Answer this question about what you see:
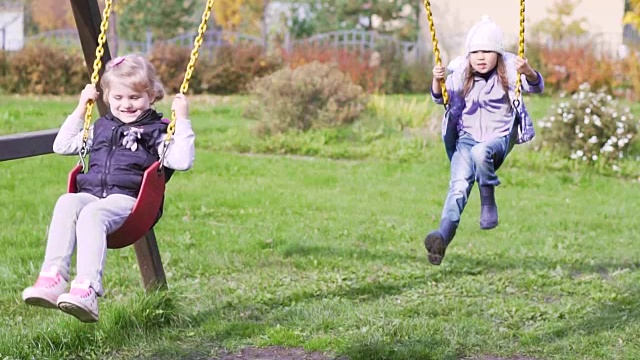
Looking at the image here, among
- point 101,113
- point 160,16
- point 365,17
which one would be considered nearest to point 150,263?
point 101,113

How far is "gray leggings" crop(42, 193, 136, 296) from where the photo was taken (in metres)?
4.08

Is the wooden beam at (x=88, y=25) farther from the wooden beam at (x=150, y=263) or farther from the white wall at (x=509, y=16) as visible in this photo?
the white wall at (x=509, y=16)

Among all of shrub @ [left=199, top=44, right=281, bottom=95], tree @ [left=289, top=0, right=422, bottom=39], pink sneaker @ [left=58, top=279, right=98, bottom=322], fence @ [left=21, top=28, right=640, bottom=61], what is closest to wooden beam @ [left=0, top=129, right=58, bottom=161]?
pink sneaker @ [left=58, top=279, right=98, bottom=322]

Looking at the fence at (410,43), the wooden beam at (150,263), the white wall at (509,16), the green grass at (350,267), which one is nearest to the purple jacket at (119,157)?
the green grass at (350,267)

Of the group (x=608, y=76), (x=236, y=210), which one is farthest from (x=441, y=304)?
(x=608, y=76)

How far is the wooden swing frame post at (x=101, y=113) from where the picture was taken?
17.3 ft

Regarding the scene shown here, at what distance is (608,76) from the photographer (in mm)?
21547

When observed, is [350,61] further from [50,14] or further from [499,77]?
[50,14]

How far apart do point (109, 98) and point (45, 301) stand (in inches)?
44.3

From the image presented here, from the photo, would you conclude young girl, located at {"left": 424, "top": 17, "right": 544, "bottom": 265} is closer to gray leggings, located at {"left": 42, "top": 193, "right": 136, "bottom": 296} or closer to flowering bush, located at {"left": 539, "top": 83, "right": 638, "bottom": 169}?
gray leggings, located at {"left": 42, "top": 193, "right": 136, "bottom": 296}

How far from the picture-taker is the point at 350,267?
7.81 meters

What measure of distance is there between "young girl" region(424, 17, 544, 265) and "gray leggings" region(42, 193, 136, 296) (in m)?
1.66

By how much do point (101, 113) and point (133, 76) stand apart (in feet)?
5.16

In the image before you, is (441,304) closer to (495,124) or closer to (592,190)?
(495,124)
